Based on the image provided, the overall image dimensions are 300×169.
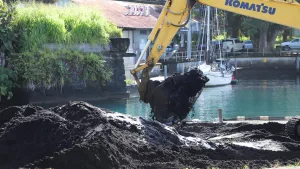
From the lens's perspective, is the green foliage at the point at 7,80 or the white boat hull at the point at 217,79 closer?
the green foliage at the point at 7,80

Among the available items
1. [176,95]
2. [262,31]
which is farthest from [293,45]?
[176,95]

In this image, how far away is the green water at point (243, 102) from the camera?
2483 cm

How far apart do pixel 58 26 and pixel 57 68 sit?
2.16m

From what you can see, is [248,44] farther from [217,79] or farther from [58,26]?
[58,26]

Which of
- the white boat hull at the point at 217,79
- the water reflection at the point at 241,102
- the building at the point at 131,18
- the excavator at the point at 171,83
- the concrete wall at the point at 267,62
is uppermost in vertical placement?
the building at the point at 131,18

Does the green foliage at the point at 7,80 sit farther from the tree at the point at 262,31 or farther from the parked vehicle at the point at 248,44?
the parked vehicle at the point at 248,44

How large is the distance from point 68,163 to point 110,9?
99.6 feet

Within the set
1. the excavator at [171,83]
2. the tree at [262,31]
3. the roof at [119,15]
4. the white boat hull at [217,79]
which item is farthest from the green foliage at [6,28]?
the tree at [262,31]

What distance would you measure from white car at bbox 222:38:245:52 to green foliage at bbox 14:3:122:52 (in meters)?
24.8

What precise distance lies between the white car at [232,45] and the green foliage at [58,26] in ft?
81.4

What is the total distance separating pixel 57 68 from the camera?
79.8 ft

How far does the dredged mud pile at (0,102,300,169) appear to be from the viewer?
834cm

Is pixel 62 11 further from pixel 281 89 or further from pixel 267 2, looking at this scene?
pixel 281 89

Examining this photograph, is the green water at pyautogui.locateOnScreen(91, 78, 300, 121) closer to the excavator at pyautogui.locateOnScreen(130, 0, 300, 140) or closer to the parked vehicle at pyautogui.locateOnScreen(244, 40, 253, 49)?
the excavator at pyautogui.locateOnScreen(130, 0, 300, 140)
